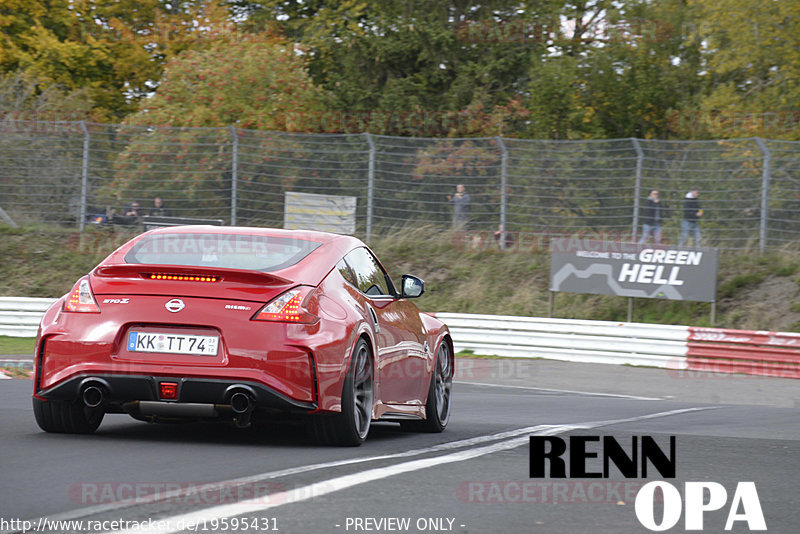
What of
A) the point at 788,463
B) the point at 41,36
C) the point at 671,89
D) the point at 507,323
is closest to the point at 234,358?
the point at 788,463

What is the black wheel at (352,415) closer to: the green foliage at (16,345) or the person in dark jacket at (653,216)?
the green foliage at (16,345)

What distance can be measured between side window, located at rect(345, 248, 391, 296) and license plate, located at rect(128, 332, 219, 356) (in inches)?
53.4

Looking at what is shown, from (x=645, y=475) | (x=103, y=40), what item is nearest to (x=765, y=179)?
(x=645, y=475)

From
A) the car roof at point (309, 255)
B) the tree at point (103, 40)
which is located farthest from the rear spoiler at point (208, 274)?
the tree at point (103, 40)

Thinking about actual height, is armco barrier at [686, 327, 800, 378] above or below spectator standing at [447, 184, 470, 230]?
below

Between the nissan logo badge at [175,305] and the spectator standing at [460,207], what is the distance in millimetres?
17936

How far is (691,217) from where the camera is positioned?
2292 cm

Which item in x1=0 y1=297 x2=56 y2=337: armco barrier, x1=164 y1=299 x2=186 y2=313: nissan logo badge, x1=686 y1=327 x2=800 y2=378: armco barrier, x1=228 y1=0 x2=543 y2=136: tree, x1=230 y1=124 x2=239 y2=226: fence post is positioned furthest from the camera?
x1=228 y1=0 x2=543 y2=136: tree

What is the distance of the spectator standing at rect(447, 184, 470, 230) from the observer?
24672 millimetres

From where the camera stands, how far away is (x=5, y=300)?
22.6 metres

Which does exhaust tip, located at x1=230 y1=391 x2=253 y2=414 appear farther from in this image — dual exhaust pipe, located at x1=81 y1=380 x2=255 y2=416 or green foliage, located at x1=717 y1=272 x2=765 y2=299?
green foliage, located at x1=717 y1=272 x2=765 y2=299

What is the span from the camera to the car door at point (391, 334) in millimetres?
7996

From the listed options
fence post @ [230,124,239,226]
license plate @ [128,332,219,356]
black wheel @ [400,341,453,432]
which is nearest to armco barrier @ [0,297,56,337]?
fence post @ [230,124,239,226]

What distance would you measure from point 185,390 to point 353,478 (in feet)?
4.86
